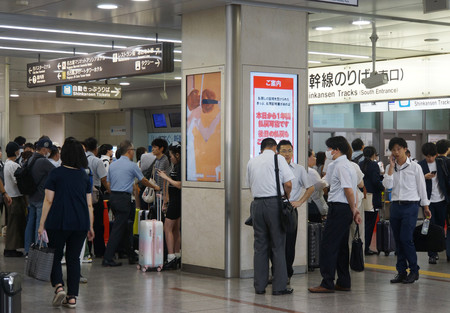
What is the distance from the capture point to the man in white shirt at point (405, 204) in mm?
8836

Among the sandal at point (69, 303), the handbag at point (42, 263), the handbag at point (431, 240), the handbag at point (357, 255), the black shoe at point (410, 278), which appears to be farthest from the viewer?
the handbag at point (431, 240)

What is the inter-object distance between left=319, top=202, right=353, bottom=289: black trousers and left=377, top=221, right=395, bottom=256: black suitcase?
2884 millimetres

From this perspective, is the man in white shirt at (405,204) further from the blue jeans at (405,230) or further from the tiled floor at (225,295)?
the tiled floor at (225,295)

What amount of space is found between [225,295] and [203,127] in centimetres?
236

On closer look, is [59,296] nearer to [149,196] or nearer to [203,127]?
[203,127]

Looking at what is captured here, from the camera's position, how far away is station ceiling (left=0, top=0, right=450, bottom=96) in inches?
376

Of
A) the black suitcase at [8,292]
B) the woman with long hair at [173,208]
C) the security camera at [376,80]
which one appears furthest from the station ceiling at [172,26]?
the black suitcase at [8,292]

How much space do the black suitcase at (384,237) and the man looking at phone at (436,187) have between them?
63cm

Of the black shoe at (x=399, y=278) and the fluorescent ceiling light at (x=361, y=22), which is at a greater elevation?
the fluorescent ceiling light at (x=361, y=22)

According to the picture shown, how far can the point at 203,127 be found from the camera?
9.69 meters

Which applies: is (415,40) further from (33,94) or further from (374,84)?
(33,94)

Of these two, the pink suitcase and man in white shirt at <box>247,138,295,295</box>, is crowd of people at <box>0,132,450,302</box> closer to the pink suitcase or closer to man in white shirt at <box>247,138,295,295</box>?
man in white shirt at <box>247,138,295,295</box>

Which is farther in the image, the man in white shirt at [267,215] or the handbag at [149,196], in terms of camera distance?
the handbag at [149,196]

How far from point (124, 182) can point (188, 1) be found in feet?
8.72
